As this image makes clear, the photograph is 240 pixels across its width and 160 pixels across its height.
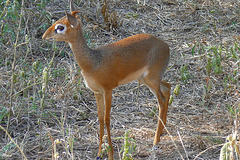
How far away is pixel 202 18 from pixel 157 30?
0.97 metres

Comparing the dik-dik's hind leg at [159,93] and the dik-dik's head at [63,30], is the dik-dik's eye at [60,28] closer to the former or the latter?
the dik-dik's head at [63,30]

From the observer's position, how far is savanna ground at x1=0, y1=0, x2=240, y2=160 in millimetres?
4469

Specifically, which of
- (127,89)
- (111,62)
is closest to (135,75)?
(111,62)

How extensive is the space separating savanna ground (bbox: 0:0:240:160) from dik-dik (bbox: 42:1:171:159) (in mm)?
297

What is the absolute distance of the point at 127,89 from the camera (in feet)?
19.6

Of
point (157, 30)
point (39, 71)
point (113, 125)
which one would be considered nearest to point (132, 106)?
point (113, 125)

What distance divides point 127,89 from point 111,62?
168 cm

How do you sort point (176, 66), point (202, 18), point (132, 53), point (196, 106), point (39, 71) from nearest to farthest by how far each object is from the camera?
point (132, 53)
point (196, 106)
point (39, 71)
point (176, 66)
point (202, 18)

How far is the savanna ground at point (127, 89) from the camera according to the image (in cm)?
447

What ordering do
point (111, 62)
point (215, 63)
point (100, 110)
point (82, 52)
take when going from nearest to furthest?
point (82, 52) → point (111, 62) → point (100, 110) → point (215, 63)

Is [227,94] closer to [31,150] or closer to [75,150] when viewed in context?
[75,150]

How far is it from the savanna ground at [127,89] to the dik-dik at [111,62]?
0.30m

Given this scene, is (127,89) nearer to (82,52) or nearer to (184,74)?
(184,74)

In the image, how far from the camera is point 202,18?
7.71 m
